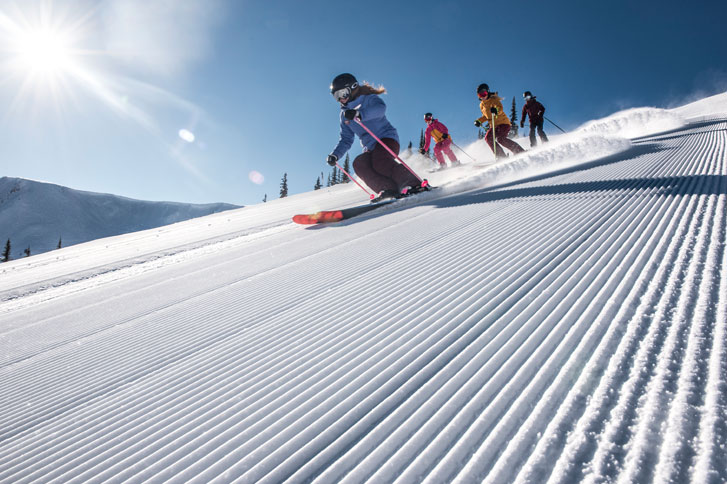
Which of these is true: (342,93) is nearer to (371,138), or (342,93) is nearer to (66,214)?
(371,138)

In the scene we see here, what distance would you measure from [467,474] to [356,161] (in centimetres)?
580

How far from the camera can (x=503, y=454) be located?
71 centimetres

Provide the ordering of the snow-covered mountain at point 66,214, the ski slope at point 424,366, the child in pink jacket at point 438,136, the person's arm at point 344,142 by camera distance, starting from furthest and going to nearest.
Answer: the snow-covered mountain at point 66,214 → the child in pink jacket at point 438,136 → the person's arm at point 344,142 → the ski slope at point 424,366

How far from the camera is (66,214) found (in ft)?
515

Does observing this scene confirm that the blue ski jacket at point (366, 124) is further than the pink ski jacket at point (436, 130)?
No

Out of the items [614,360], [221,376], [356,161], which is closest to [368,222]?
[356,161]

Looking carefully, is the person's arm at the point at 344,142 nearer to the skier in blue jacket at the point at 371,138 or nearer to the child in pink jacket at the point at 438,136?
the skier in blue jacket at the point at 371,138

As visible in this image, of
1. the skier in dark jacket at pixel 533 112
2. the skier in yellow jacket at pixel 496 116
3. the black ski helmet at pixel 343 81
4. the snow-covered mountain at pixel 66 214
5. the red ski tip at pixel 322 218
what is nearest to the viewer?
the red ski tip at pixel 322 218

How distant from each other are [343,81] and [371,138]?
102 centimetres

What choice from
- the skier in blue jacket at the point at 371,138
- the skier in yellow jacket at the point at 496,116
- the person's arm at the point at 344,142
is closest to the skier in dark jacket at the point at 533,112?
the skier in yellow jacket at the point at 496,116

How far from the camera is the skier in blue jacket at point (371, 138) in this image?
5.55 metres

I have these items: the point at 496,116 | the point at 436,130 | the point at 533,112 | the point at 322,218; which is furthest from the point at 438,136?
the point at 322,218

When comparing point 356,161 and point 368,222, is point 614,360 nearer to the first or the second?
point 368,222

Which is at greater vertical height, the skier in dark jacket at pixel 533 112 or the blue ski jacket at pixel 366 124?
the skier in dark jacket at pixel 533 112
